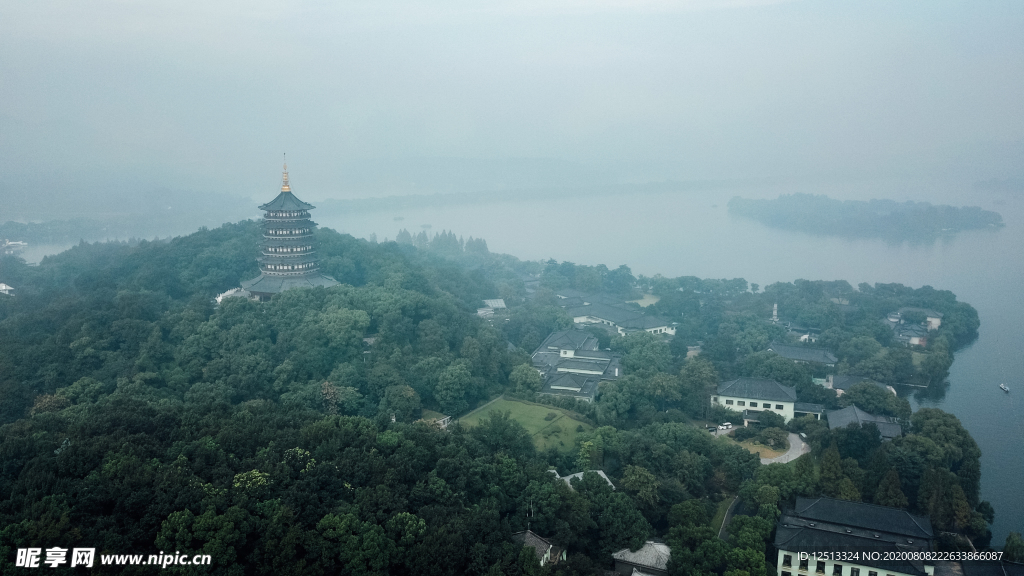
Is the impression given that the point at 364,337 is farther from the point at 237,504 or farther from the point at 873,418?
the point at 873,418

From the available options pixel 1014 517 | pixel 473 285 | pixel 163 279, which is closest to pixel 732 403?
pixel 1014 517

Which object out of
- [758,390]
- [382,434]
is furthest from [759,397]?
[382,434]

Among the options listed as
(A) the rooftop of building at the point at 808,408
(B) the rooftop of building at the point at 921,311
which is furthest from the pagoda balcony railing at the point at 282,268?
(B) the rooftop of building at the point at 921,311

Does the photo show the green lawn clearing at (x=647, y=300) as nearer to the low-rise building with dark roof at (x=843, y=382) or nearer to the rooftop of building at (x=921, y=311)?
the rooftop of building at (x=921, y=311)

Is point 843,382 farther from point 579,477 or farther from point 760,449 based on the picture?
point 579,477

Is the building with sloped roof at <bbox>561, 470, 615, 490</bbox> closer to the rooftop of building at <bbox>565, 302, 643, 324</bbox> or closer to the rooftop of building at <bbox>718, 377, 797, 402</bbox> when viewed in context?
the rooftop of building at <bbox>718, 377, 797, 402</bbox>
